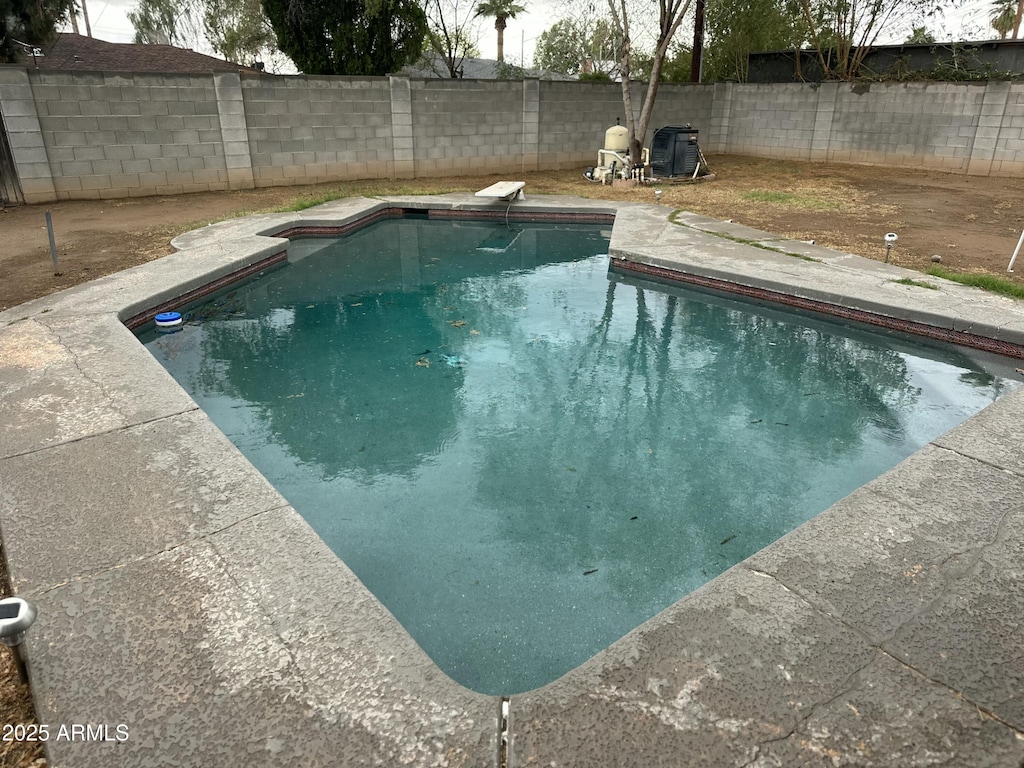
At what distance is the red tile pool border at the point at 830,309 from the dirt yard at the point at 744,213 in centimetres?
140

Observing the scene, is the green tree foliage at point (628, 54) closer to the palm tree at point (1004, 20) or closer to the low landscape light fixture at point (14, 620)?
the low landscape light fixture at point (14, 620)

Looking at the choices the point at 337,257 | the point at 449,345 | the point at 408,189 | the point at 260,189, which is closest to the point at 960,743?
the point at 449,345

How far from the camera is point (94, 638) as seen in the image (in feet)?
5.55

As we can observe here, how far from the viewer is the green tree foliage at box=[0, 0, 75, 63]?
31.2 ft

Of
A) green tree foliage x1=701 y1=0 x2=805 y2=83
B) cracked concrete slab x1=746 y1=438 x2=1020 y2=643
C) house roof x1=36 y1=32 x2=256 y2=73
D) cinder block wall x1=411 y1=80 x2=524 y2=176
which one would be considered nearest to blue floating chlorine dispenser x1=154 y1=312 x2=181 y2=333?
cracked concrete slab x1=746 y1=438 x2=1020 y2=643

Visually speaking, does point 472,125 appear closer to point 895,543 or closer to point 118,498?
point 118,498

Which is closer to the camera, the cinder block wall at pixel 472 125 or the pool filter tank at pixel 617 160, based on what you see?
the pool filter tank at pixel 617 160

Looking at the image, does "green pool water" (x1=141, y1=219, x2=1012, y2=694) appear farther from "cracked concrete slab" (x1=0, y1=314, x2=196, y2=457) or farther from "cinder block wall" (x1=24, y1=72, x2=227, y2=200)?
"cinder block wall" (x1=24, y1=72, x2=227, y2=200)

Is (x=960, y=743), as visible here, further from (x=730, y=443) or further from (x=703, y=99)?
(x=703, y=99)

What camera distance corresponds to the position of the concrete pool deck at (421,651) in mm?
1438

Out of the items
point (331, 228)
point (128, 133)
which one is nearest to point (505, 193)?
point (331, 228)

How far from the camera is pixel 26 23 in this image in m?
9.78

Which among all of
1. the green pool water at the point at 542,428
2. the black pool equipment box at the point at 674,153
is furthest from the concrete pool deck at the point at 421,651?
the black pool equipment box at the point at 674,153

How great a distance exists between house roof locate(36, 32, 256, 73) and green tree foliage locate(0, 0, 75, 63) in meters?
3.09
